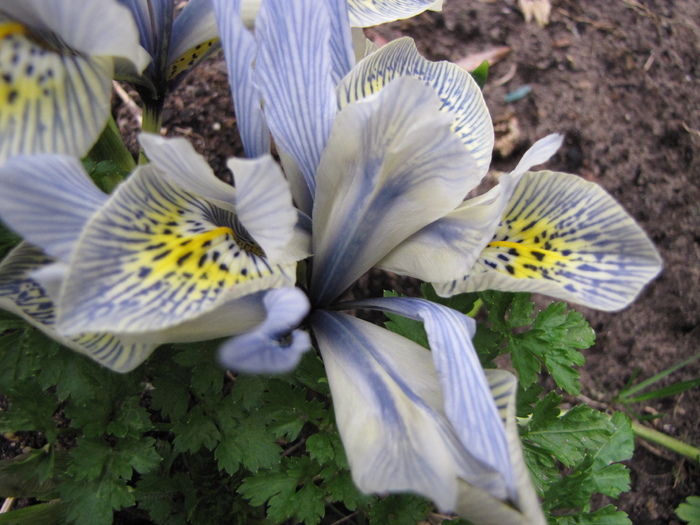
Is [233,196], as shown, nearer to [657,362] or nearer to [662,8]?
[657,362]

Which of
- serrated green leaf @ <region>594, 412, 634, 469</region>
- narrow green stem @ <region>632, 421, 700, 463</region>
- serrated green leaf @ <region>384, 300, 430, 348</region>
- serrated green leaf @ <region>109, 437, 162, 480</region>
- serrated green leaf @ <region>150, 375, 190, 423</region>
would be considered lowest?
narrow green stem @ <region>632, 421, 700, 463</region>

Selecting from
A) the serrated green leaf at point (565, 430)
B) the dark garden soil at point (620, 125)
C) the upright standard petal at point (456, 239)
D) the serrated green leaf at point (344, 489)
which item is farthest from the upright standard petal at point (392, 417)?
the dark garden soil at point (620, 125)

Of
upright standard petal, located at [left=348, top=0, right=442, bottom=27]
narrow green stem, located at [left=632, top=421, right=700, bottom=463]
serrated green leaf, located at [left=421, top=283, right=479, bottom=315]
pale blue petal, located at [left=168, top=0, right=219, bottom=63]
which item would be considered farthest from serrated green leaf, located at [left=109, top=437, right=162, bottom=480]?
narrow green stem, located at [left=632, top=421, right=700, bottom=463]

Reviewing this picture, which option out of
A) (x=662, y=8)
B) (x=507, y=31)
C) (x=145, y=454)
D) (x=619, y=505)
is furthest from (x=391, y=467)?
(x=662, y=8)

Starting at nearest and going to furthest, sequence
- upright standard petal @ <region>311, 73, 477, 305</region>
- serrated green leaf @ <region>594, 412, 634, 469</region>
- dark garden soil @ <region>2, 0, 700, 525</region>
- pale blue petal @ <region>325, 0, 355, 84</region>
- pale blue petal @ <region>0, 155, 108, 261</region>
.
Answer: pale blue petal @ <region>0, 155, 108, 261</region> → upright standard petal @ <region>311, 73, 477, 305</region> → pale blue petal @ <region>325, 0, 355, 84</region> → serrated green leaf @ <region>594, 412, 634, 469</region> → dark garden soil @ <region>2, 0, 700, 525</region>

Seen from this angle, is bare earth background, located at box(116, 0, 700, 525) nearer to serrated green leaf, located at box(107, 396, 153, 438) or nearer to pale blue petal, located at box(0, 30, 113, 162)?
serrated green leaf, located at box(107, 396, 153, 438)
